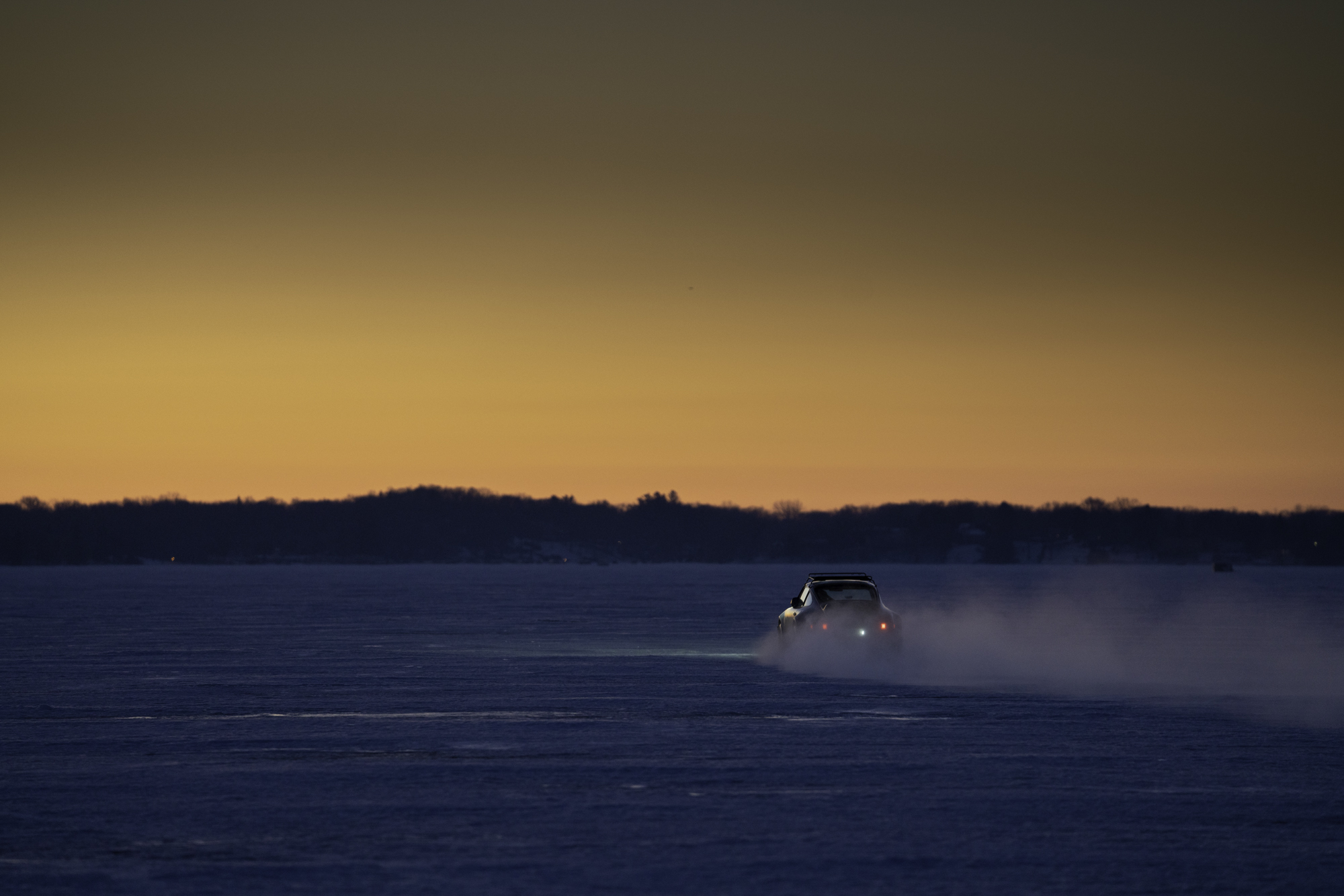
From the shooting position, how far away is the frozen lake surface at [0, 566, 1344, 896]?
957 cm

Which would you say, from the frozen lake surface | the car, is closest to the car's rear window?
the car

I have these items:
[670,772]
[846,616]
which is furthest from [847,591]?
[670,772]

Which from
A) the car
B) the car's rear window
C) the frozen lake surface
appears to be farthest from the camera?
the car's rear window

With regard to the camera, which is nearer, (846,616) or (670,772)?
(670,772)

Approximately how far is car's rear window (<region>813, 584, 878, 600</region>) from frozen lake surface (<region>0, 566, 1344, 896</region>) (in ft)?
3.79

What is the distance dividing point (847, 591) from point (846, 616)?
1774 millimetres

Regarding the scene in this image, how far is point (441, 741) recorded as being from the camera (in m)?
16.5

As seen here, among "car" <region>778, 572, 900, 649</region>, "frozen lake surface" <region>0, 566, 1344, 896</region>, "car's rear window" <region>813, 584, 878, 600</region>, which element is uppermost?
"car's rear window" <region>813, 584, 878, 600</region>

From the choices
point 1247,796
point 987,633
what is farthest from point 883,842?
point 987,633

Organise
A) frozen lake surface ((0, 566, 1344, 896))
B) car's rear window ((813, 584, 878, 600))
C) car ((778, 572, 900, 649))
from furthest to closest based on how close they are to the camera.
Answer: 1. car's rear window ((813, 584, 878, 600))
2. car ((778, 572, 900, 649))
3. frozen lake surface ((0, 566, 1344, 896))

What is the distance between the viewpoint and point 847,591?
96.7 feet

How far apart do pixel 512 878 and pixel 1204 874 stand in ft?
14.4

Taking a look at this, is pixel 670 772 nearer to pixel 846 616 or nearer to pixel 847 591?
pixel 846 616

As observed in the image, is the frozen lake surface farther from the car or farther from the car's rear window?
the car's rear window
